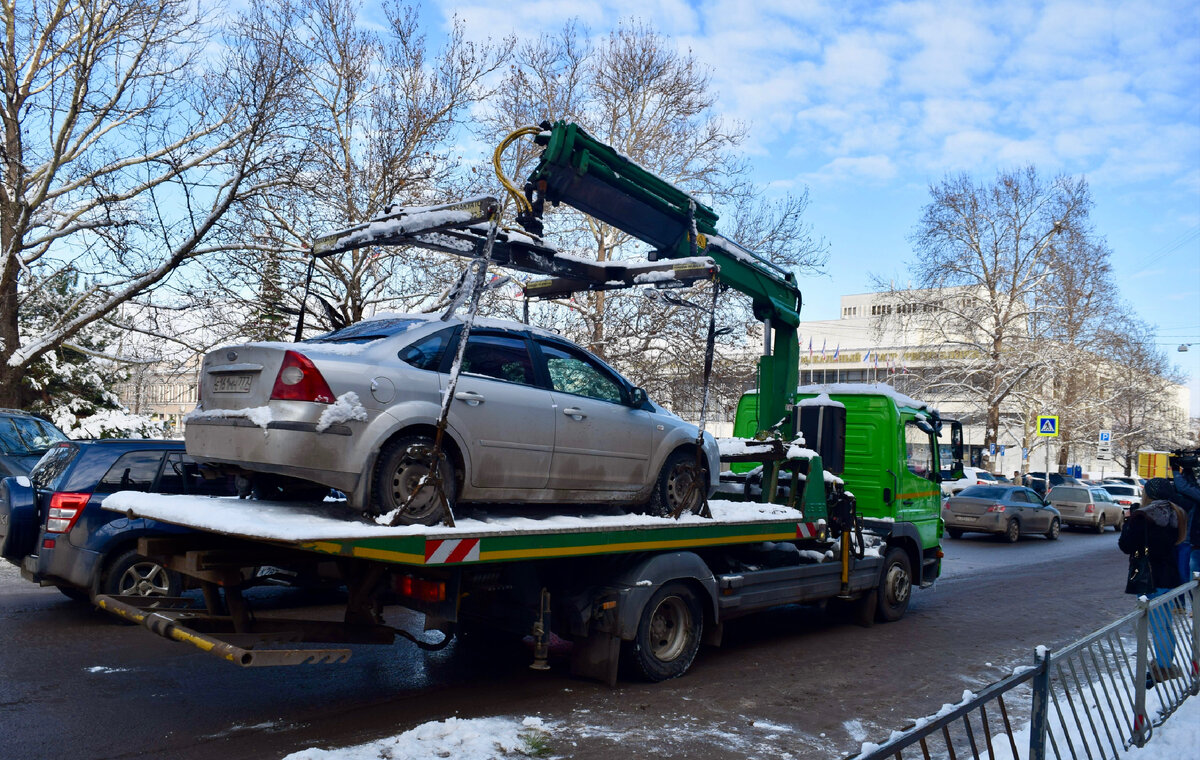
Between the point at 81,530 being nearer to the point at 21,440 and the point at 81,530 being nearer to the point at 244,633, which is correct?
the point at 244,633

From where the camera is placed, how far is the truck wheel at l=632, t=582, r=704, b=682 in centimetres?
644

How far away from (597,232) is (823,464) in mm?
14922

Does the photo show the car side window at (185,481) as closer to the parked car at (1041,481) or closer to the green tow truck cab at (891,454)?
the green tow truck cab at (891,454)

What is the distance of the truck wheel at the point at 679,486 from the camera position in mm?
7086

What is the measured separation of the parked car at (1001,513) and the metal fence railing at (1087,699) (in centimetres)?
1554

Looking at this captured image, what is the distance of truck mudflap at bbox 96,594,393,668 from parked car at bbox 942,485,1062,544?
62.2 ft

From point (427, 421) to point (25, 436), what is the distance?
31.6 feet

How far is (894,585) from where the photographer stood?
32.2ft

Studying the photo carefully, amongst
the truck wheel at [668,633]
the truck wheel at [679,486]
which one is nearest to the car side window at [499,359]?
the truck wheel at [679,486]

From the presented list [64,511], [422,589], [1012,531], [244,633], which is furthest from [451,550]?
[1012,531]

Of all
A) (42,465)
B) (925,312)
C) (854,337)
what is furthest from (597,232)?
(854,337)

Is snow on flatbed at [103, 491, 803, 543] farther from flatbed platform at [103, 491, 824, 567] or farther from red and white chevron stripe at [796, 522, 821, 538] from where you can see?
red and white chevron stripe at [796, 522, 821, 538]

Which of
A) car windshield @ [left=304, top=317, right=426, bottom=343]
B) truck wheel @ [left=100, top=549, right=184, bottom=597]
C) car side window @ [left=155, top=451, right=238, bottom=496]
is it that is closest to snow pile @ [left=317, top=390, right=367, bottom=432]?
car windshield @ [left=304, top=317, right=426, bottom=343]

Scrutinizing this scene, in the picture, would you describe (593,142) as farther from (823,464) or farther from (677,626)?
(823,464)
